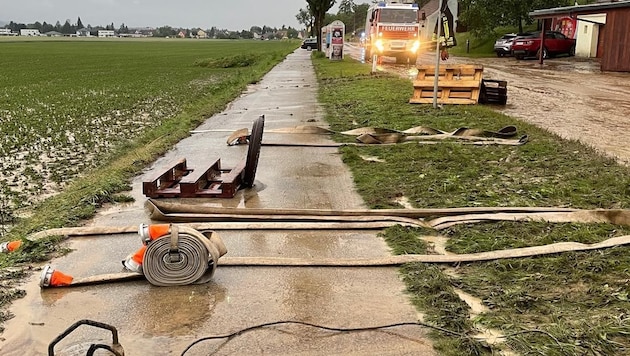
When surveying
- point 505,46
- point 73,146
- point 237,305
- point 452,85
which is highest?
point 505,46

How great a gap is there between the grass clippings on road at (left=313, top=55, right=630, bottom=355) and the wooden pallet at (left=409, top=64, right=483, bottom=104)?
165 inches

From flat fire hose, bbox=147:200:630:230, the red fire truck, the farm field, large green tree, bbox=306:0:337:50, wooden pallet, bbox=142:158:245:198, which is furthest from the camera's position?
large green tree, bbox=306:0:337:50

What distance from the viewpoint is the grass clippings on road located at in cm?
349

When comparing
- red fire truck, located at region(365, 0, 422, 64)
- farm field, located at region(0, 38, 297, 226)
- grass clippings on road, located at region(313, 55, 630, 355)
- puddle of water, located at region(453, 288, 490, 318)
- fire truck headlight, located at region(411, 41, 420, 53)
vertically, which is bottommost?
farm field, located at region(0, 38, 297, 226)

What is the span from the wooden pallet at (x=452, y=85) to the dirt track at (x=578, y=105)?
0.84m

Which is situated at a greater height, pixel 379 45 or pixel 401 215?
pixel 379 45

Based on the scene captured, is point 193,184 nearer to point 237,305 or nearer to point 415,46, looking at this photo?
point 237,305

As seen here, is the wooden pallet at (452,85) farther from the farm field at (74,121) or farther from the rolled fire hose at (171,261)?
the rolled fire hose at (171,261)

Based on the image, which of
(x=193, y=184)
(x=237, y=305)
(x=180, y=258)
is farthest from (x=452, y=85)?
(x=237, y=305)

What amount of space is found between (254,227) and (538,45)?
35212mm

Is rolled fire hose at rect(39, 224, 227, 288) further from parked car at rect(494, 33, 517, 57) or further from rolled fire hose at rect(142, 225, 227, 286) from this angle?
parked car at rect(494, 33, 517, 57)

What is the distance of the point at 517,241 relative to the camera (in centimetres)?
511

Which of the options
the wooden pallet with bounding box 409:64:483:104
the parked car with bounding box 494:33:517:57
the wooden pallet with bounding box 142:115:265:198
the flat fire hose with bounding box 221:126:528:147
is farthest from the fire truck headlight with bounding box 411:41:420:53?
the wooden pallet with bounding box 142:115:265:198

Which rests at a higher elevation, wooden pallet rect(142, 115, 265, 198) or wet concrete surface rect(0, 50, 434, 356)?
wooden pallet rect(142, 115, 265, 198)
